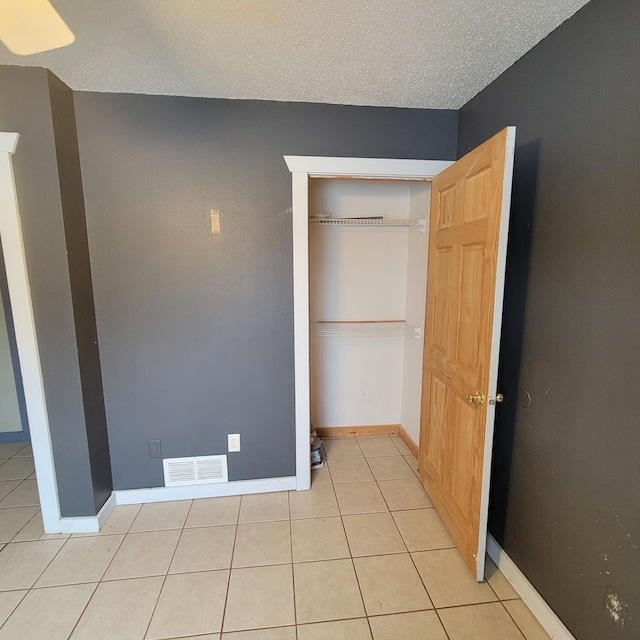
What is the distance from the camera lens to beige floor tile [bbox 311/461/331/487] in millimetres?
2387

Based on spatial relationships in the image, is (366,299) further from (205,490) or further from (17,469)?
(17,469)

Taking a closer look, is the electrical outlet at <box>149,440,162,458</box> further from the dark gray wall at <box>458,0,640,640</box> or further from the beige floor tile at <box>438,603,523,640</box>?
the dark gray wall at <box>458,0,640,640</box>

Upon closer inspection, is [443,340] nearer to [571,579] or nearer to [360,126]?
[571,579]

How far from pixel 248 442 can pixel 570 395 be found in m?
1.72

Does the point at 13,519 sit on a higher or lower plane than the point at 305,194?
lower

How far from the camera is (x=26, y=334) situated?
1.73 m

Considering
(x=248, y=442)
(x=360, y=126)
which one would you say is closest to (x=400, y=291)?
(x=360, y=126)

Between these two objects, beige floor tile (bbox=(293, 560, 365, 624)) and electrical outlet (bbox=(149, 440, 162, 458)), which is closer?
beige floor tile (bbox=(293, 560, 365, 624))

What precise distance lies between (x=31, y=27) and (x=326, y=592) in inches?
102

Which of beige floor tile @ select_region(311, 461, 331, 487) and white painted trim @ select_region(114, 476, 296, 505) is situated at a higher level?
white painted trim @ select_region(114, 476, 296, 505)

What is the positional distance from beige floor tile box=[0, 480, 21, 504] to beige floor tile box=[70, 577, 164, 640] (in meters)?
1.23

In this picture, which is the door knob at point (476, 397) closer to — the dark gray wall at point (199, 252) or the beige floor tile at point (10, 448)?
the dark gray wall at point (199, 252)

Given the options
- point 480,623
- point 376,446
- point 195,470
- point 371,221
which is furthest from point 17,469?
point 371,221

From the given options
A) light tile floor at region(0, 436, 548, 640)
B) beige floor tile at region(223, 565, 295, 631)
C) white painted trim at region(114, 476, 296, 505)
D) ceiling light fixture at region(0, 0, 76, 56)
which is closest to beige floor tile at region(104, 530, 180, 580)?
light tile floor at region(0, 436, 548, 640)
